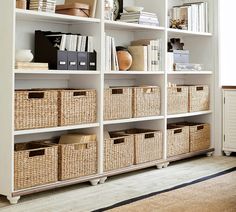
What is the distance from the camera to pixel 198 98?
204 inches

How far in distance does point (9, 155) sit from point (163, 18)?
84.4 inches

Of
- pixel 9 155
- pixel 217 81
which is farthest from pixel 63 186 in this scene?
pixel 217 81

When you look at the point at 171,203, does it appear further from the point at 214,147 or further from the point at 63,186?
the point at 214,147

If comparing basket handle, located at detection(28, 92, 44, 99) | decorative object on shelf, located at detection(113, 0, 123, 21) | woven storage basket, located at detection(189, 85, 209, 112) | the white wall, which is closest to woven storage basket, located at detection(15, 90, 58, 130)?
basket handle, located at detection(28, 92, 44, 99)

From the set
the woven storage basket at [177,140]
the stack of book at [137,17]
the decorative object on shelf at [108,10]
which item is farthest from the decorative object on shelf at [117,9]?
the woven storage basket at [177,140]

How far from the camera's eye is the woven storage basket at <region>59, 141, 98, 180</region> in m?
3.71

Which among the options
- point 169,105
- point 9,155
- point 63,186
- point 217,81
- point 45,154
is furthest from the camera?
point 217,81

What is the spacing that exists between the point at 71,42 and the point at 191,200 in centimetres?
150

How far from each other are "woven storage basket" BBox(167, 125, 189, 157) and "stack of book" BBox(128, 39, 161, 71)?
667 millimetres

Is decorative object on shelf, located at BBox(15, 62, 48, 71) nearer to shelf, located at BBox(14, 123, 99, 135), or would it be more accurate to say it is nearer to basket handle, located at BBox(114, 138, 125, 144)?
shelf, located at BBox(14, 123, 99, 135)

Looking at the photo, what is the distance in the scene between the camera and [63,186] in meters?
3.83

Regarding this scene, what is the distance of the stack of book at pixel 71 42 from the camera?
375 centimetres

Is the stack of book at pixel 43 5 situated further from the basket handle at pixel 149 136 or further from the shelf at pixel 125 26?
the basket handle at pixel 149 136

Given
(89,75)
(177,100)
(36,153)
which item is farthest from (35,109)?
(177,100)
